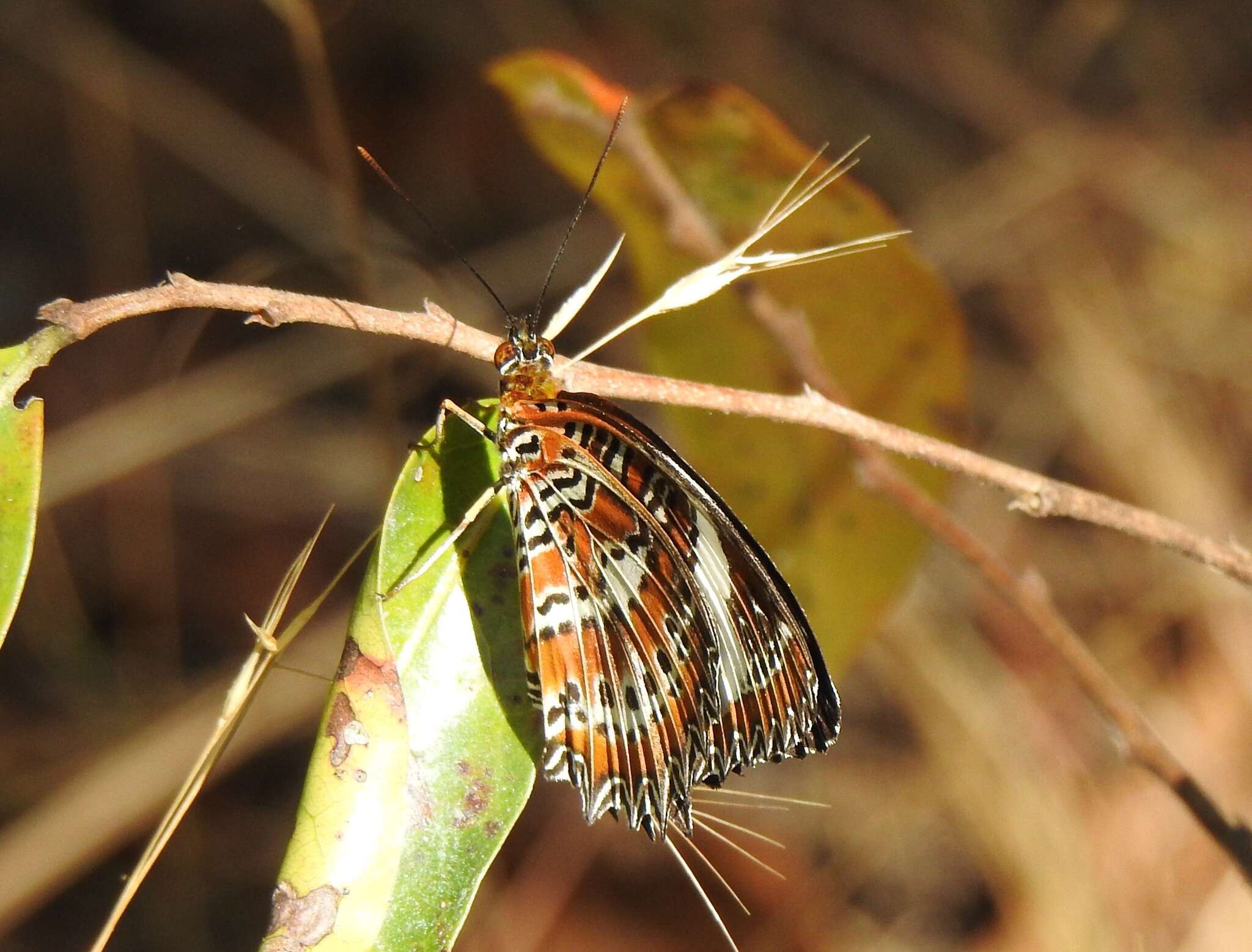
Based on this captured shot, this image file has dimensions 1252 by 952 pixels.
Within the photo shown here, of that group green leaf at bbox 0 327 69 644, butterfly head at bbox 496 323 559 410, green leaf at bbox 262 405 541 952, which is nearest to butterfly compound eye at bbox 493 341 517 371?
butterfly head at bbox 496 323 559 410

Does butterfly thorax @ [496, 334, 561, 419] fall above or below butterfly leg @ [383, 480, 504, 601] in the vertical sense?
above

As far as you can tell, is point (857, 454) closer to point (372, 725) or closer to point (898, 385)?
point (898, 385)

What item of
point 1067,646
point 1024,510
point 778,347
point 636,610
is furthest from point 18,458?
point 1067,646

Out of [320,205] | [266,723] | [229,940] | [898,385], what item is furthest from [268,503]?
[898,385]

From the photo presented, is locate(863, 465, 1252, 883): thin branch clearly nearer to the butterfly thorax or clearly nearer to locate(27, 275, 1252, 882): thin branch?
locate(27, 275, 1252, 882): thin branch

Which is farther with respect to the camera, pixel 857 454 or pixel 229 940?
pixel 229 940
